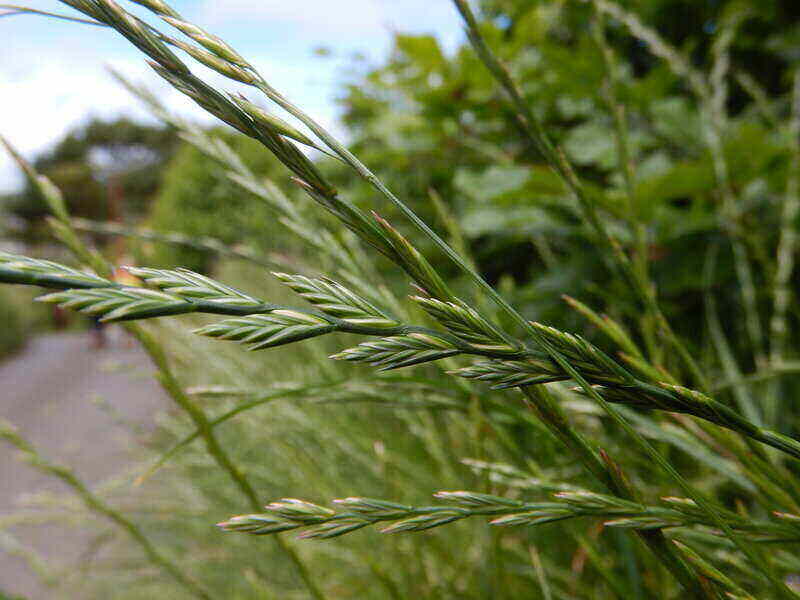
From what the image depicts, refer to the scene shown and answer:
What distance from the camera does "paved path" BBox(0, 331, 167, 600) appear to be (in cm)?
275

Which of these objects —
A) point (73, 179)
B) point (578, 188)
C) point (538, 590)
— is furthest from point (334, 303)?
point (73, 179)

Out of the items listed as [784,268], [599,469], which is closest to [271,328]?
[599,469]

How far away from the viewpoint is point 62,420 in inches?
199

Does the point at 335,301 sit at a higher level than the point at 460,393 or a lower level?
higher

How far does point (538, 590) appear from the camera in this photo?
765 mm

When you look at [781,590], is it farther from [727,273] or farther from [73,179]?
[73,179]

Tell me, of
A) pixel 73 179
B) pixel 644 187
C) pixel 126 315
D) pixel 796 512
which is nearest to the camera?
pixel 126 315

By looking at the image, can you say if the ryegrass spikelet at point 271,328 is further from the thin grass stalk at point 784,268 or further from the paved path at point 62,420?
the paved path at point 62,420

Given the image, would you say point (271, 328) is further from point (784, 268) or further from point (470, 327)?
point (784, 268)

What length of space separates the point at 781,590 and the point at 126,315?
0.98 ft

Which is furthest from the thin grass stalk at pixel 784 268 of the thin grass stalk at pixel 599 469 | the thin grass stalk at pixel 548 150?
the thin grass stalk at pixel 599 469

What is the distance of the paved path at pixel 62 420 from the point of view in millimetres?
2752

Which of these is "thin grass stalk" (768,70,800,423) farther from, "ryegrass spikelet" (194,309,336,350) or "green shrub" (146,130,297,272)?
"green shrub" (146,130,297,272)

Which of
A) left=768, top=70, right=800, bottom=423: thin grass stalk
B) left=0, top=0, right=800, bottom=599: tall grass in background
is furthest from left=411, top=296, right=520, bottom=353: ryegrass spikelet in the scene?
left=768, top=70, right=800, bottom=423: thin grass stalk
